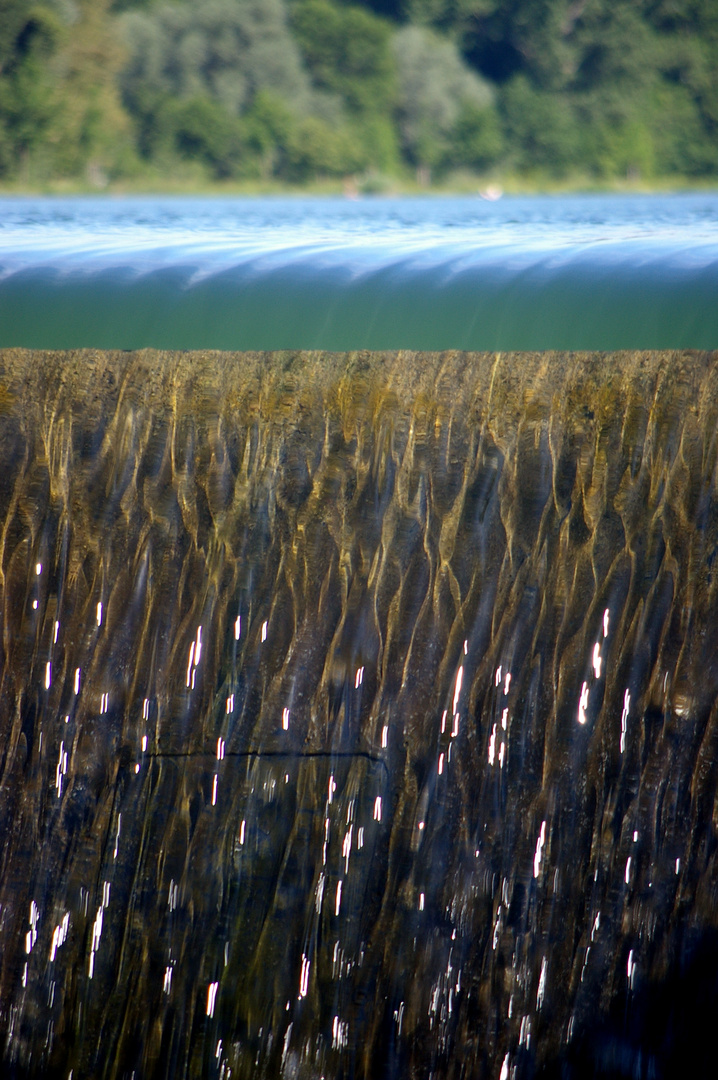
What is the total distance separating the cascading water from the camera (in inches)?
103

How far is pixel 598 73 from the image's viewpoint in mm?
31047

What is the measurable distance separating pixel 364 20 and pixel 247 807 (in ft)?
97.2

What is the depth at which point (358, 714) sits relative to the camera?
8.86ft

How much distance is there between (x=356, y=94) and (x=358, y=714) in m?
29.0

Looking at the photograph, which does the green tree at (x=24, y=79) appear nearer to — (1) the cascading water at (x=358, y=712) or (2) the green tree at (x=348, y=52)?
(2) the green tree at (x=348, y=52)

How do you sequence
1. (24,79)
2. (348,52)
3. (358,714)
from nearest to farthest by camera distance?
(358,714) < (24,79) < (348,52)

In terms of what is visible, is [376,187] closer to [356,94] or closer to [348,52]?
[356,94]

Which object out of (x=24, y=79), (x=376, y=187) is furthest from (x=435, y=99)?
(x=24, y=79)

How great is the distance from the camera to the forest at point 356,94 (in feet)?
86.0

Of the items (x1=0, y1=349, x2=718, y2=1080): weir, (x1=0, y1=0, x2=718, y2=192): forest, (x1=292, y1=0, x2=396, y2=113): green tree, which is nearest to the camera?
(x1=0, y1=349, x2=718, y2=1080): weir

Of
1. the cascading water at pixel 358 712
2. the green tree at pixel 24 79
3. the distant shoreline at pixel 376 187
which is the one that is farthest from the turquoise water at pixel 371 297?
the green tree at pixel 24 79

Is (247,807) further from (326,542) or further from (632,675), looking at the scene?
(632,675)

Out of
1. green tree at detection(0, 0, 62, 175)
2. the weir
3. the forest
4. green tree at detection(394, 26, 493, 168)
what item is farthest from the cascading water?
green tree at detection(394, 26, 493, 168)

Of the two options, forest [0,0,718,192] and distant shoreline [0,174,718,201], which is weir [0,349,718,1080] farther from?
forest [0,0,718,192]
